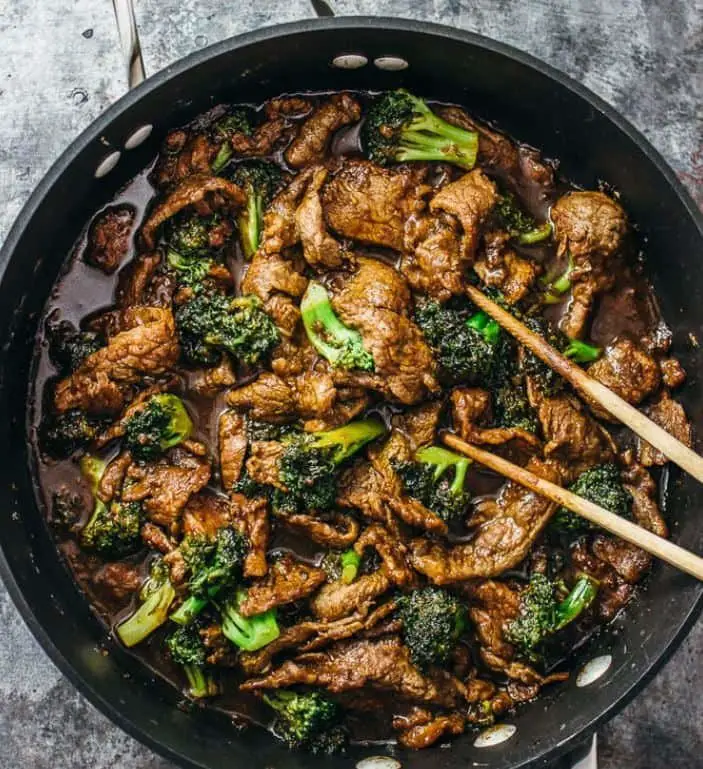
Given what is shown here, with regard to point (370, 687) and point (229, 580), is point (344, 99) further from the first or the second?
point (370, 687)

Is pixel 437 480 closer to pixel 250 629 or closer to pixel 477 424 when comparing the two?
pixel 477 424

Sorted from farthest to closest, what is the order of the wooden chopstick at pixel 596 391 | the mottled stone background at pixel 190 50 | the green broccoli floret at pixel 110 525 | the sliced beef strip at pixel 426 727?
the mottled stone background at pixel 190 50
the sliced beef strip at pixel 426 727
the green broccoli floret at pixel 110 525
the wooden chopstick at pixel 596 391

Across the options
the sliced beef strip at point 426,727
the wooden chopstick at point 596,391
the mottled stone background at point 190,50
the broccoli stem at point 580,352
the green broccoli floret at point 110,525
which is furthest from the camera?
the mottled stone background at point 190,50

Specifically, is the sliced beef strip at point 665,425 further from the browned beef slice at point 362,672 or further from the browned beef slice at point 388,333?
the browned beef slice at point 362,672

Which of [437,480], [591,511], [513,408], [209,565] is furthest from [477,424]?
[209,565]

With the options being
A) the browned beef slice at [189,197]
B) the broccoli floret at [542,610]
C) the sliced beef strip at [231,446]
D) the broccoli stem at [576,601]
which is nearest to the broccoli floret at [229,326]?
the sliced beef strip at [231,446]

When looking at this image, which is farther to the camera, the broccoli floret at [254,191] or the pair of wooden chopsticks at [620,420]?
the broccoli floret at [254,191]

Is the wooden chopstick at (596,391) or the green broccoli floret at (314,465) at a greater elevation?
the wooden chopstick at (596,391)
